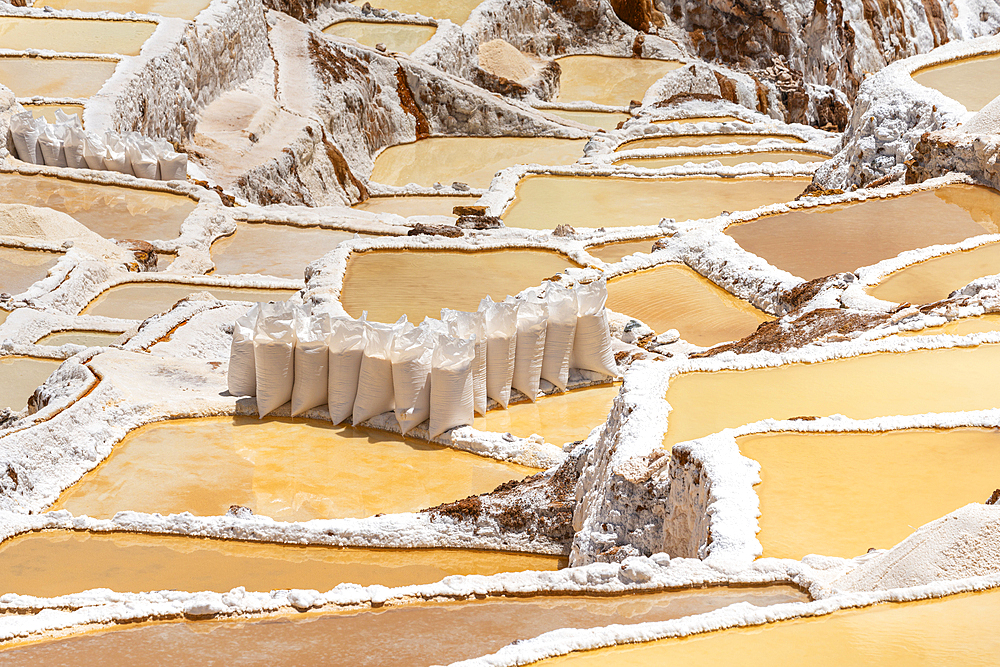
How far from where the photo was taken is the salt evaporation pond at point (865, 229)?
31.8 ft

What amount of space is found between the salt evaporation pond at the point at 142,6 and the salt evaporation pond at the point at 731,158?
28.0 feet

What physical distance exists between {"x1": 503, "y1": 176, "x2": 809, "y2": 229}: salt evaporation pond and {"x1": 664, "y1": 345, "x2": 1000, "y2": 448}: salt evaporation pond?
6709mm

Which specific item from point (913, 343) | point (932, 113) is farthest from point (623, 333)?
point (932, 113)

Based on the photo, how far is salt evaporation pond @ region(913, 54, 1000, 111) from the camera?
12.5 m

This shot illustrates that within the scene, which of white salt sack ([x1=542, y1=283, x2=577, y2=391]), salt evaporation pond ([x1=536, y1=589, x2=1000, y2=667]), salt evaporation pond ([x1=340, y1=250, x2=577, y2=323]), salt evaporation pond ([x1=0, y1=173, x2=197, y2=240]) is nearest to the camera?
salt evaporation pond ([x1=536, y1=589, x2=1000, y2=667])

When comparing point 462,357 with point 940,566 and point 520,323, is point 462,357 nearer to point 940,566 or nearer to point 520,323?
point 520,323

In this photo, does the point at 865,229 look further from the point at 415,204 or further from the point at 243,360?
the point at 415,204

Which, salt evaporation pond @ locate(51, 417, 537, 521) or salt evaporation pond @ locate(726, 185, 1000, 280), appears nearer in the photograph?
salt evaporation pond @ locate(51, 417, 537, 521)

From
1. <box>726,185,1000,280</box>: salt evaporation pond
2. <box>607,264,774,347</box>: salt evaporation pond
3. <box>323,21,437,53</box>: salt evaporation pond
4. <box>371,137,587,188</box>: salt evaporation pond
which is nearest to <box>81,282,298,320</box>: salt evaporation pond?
<box>607,264,774,347</box>: salt evaporation pond

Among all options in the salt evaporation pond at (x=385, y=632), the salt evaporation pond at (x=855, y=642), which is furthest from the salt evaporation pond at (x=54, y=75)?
the salt evaporation pond at (x=855, y=642)

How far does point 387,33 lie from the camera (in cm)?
2378

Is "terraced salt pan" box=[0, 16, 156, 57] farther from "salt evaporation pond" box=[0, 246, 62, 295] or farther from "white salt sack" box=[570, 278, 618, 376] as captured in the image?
"white salt sack" box=[570, 278, 618, 376]

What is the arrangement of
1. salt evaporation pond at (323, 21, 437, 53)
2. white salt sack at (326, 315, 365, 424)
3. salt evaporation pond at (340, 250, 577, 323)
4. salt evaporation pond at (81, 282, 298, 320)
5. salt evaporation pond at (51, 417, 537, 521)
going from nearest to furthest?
salt evaporation pond at (51, 417, 537, 521), white salt sack at (326, 315, 365, 424), salt evaporation pond at (340, 250, 577, 323), salt evaporation pond at (81, 282, 298, 320), salt evaporation pond at (323, 21, 437, 53)

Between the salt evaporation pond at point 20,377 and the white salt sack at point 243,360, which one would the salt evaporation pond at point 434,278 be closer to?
the white salt sack at point 243,360
